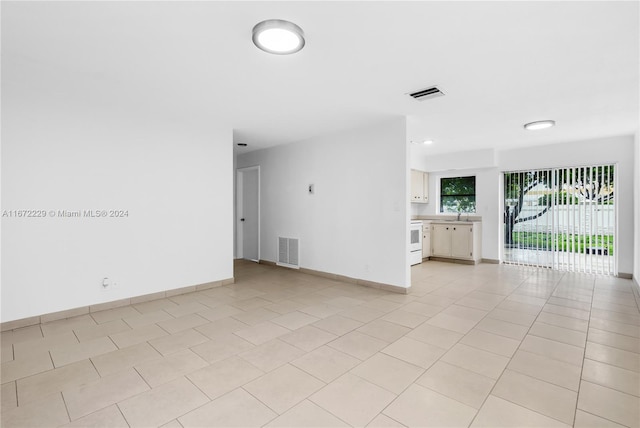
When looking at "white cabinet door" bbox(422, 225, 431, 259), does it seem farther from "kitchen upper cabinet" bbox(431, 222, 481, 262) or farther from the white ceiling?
the white ceiling

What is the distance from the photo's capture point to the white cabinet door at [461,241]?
661cm

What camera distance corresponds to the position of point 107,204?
354 centimetres

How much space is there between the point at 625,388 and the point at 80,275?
15.8ft

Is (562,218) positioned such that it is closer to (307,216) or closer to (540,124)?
(540,124)

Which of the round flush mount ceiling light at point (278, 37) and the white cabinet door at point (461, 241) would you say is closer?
the round flush mount ceiling light at point (278, 37)

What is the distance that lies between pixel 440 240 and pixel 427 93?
14.8ft

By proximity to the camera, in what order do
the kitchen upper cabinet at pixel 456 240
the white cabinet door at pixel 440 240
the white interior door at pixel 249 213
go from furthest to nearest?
the white cabinet door at pixel 440 240, the white interior door at pixel 249 213, the kitchen upper cabinet at pixel 456 240

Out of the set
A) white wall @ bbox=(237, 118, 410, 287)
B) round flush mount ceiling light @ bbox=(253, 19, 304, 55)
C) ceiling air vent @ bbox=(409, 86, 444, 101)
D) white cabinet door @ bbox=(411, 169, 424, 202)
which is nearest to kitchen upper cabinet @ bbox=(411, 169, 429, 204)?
white cabinet door @ bbox=(411, 169, 424, 202)

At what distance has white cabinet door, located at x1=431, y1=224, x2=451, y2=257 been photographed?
Result: 22.9 ft

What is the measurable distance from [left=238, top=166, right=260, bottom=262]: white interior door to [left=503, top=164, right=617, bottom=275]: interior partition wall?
213 inches

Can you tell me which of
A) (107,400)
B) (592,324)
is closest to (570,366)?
(592,324)

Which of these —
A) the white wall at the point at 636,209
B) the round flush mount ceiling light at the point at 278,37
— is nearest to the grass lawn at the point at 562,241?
the white wall at the point at 636,209

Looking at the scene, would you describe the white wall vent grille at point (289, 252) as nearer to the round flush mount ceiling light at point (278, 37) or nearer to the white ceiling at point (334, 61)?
the white ceiling at point (334, 61)

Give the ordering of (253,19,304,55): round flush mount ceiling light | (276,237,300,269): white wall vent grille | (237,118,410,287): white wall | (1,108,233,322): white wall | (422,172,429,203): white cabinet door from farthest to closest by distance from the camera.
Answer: (422,172,429,203): white cabinet door
(276,237,300,269): white wall vent grille
(237,118,410,287): white wall
(1,108,233,322): white wall
(253,19,304,55): round flush mount ceiling light
